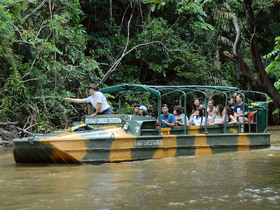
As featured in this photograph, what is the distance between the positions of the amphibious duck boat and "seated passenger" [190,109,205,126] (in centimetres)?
53

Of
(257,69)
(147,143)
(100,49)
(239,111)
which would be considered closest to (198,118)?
(239,111)

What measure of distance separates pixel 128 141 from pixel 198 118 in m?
3.66

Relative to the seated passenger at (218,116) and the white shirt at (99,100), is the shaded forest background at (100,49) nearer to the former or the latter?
the seated passenger at (218,116)

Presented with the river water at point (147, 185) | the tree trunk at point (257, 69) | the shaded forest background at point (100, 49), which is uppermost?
the shaded forest background at point (100, 49)

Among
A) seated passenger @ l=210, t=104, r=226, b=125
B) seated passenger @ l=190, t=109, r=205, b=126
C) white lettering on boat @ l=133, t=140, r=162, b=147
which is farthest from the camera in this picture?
seated passenger @ l=190, t=109, r=205, b=126

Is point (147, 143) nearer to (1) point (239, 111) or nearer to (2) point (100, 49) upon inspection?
(1) point (239, 111)

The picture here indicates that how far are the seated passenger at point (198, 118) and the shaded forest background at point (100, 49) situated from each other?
195cm

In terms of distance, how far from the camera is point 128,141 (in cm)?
1095

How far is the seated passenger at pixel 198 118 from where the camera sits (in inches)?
538

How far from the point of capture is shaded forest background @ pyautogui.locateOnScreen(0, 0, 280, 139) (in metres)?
15.8

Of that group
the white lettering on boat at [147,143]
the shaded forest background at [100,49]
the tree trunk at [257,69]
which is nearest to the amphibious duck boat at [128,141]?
the white lettering on boat at [147,143]

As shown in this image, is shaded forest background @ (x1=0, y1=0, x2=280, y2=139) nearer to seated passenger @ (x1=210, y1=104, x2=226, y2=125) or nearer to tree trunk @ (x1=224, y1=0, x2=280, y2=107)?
seated passenger @ (x1=210, y1=104, x2=226, y2=125)

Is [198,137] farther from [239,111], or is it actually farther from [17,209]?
[17,209]

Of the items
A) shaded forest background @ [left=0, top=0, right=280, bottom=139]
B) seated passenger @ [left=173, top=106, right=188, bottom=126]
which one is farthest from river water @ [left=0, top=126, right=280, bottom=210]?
shaded forest background @ [left=0, top=0, right=280, bottom=139]
